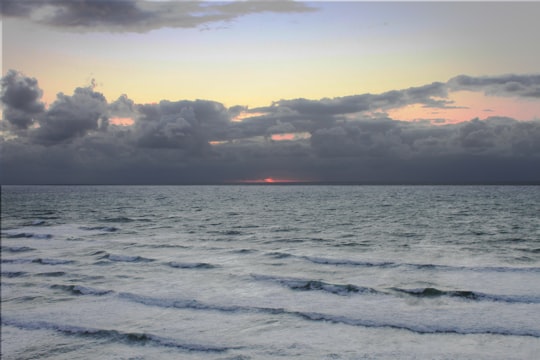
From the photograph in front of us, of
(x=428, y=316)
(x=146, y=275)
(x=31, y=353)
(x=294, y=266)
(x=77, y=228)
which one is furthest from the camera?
(x=77, y=228)

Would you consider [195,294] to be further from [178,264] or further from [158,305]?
[178,264]

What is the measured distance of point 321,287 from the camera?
67.8ft

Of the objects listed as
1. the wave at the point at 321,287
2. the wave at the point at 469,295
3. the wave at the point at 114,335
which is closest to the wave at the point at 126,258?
the wave at the point at 321,287

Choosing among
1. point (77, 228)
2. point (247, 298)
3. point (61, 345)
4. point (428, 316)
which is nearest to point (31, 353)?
point (61, 345)

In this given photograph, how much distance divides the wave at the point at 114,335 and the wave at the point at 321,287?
7.89 metres

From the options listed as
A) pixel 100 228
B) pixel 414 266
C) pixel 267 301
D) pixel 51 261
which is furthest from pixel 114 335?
pixel 100 228

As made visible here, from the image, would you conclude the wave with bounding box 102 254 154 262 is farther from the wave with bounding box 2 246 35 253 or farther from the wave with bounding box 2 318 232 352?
the wave with bounding box 2 318 232 352

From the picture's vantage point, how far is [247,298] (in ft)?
62.1

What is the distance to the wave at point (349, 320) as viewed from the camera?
14656 mm

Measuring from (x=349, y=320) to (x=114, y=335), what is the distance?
27.1ft

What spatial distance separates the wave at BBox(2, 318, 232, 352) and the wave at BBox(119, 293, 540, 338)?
3416 mm

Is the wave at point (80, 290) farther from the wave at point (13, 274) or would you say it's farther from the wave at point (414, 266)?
the wave at point (414, 266)

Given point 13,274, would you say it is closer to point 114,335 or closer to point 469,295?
point 114,335

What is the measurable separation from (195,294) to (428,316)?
32.4 feet
